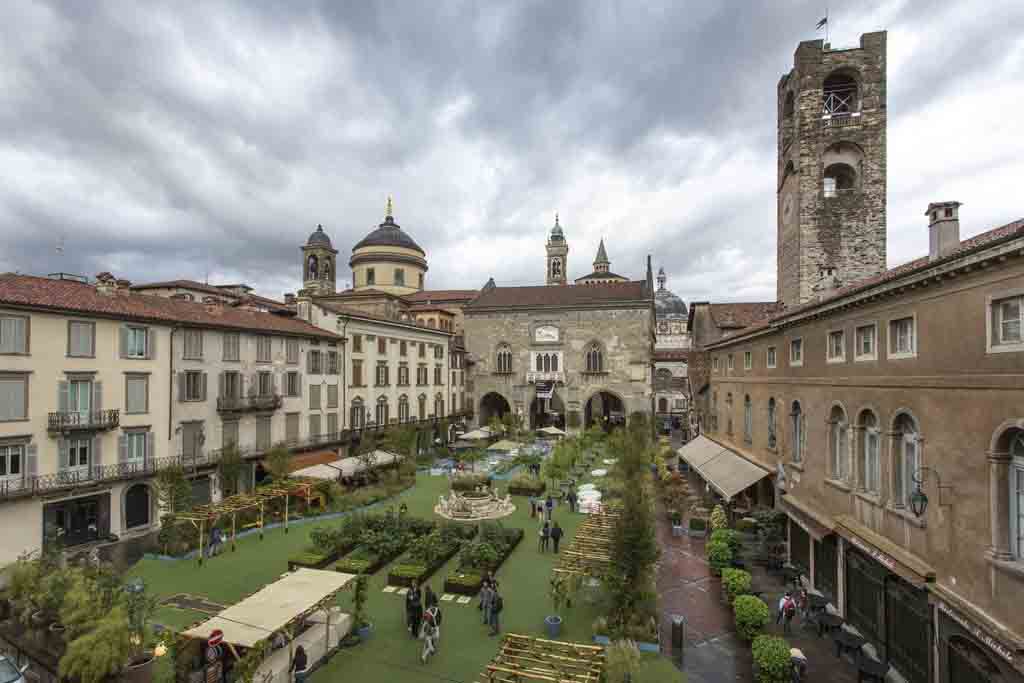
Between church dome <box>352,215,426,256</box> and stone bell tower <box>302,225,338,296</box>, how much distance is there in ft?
17.0

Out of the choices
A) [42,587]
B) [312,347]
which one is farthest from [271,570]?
[312,347]

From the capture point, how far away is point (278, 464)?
28.4 m

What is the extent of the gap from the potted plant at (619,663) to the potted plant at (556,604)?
399cm

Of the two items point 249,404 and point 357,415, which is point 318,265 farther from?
point 249,404

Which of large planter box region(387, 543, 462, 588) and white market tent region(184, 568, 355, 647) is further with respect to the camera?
large planter box region(387, 543, 462, 588)

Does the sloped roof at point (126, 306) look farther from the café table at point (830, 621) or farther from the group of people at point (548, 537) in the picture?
the café table at point (830, 621)

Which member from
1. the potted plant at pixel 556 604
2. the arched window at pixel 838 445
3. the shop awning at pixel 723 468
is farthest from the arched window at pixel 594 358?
the potted plant at pixel 556 604

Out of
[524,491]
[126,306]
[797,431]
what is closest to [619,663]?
[797,431]

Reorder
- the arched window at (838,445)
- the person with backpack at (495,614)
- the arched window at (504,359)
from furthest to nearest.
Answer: the arched window at (504,359) < the arched window at (838,445) < the person with backpack at (495,614)

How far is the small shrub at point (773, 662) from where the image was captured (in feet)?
37.8

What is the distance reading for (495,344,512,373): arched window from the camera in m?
58.1

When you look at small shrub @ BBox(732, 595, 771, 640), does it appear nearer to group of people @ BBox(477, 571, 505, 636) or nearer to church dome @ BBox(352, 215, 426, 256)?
group of people @ BBox(477, 571, 505, 636)

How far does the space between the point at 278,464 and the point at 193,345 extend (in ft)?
25.7

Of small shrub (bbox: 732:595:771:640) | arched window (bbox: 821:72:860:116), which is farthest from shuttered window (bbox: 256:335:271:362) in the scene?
arched window (bbox: 821:72:860:116)
